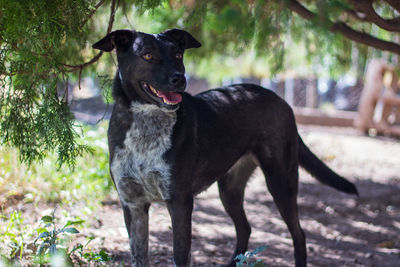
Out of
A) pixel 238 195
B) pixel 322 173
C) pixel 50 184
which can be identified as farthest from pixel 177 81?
pixel 50 184

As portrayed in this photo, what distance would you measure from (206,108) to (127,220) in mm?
1010

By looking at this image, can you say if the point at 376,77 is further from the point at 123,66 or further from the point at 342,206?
the point at 123,66

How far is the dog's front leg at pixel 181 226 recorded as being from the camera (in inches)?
125

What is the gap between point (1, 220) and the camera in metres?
4.30

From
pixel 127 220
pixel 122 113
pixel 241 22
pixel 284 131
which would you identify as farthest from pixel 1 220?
pixel 241 22

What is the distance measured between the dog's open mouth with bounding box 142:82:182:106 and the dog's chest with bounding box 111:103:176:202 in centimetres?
12

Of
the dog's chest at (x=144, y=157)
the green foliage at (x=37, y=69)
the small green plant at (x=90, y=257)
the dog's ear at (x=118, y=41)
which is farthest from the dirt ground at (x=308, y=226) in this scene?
the dog's ear at (x=118, y=41)

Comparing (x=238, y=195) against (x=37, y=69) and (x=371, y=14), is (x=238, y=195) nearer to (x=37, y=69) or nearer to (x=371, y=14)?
(x=371, y=14)

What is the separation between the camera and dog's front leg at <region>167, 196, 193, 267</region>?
3168mm

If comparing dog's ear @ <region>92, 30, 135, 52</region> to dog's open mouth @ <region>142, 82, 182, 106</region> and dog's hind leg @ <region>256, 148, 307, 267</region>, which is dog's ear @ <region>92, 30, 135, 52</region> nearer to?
dog's open mouth @ <region>142, 82, 182, 106</region>

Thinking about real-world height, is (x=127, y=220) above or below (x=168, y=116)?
below

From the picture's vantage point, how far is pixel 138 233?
3.38 meters

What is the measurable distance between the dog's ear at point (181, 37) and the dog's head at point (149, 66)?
13 centimetres

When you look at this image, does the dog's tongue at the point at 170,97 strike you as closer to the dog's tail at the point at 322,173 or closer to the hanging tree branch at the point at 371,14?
the hanging tree branch at the point at 371,14
